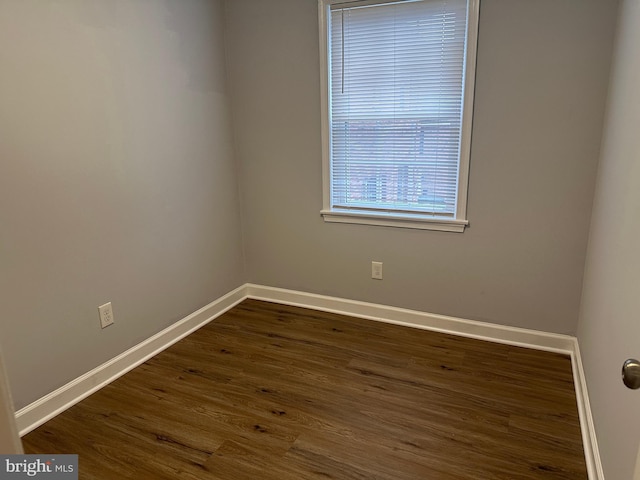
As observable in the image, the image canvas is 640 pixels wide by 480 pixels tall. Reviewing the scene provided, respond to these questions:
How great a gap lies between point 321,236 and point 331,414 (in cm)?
136

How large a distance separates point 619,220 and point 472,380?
1137 mm

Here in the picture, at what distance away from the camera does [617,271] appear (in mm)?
Result: 1616

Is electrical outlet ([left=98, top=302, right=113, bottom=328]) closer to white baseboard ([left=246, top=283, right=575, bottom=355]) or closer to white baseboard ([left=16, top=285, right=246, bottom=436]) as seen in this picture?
white baseboard ([left=16, top=285, right=246, bottom=436])

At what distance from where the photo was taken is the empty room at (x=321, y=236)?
185 cm

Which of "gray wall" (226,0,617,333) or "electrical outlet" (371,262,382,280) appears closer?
"gray wall" (226,0,617,333)

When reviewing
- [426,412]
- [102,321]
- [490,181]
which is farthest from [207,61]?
[426,412]

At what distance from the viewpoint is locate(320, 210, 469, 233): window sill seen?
8.95ft

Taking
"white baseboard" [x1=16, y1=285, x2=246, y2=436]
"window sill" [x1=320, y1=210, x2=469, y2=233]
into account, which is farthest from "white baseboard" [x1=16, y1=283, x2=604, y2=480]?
"window sill" [x1=320, y1=210, x2=469, y2=233]

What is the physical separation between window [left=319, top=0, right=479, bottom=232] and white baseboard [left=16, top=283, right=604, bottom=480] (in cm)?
65

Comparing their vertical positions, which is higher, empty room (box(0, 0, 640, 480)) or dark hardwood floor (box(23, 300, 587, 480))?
empty room (box(0, 0, 640, 480))

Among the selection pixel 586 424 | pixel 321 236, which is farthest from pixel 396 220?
pixel 586 424

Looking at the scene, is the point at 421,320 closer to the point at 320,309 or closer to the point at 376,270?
the point at 376,270

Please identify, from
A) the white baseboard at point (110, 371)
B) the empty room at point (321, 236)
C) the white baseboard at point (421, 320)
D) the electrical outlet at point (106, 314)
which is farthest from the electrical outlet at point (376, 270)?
the electrical outlet at point (106, 314)

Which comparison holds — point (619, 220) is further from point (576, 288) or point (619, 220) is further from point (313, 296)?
point (313, 296)
